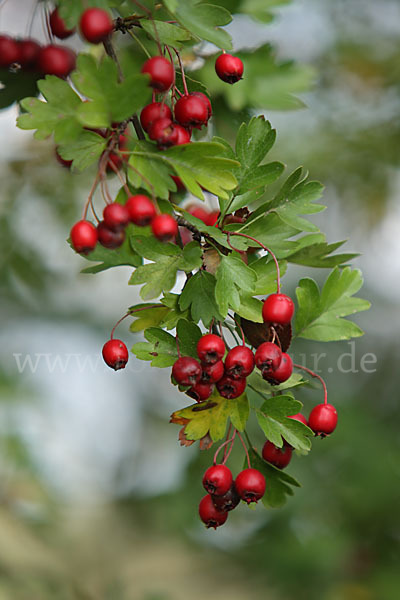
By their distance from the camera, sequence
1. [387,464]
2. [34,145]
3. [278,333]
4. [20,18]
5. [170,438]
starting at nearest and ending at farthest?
[278,333] < [20,18] < [34,145] < [387,464] < [170,438]

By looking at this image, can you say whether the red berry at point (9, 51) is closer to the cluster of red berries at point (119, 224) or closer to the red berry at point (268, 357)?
the cluster of red berries at point (119, 224)

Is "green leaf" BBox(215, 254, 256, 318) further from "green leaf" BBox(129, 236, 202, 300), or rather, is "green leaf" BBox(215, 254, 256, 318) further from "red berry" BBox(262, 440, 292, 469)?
"red berry" BBox(262, 440, 292, 469)

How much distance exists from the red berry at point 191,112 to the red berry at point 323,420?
1.23ft

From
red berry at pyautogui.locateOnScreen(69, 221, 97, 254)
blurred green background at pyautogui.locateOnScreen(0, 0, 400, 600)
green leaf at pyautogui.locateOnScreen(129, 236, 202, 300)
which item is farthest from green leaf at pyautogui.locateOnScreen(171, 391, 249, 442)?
blurred green background at pyautogui.locateOnScreen(0, 0, 400, 600)

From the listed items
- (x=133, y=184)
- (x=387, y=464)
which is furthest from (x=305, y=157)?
(x=133, y=184)

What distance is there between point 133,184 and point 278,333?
0.25 metres

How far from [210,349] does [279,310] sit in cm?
8

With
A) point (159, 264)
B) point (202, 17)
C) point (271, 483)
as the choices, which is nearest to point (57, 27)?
point (202, 17)

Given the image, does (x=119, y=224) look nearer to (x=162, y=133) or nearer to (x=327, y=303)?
A: (x=162, y=133)

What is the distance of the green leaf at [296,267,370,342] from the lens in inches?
30.2

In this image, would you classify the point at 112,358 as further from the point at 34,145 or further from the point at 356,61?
the point at 356,61

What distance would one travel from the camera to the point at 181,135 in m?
0.57

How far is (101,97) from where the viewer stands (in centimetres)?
49

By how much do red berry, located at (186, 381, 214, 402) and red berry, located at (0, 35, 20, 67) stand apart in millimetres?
383
